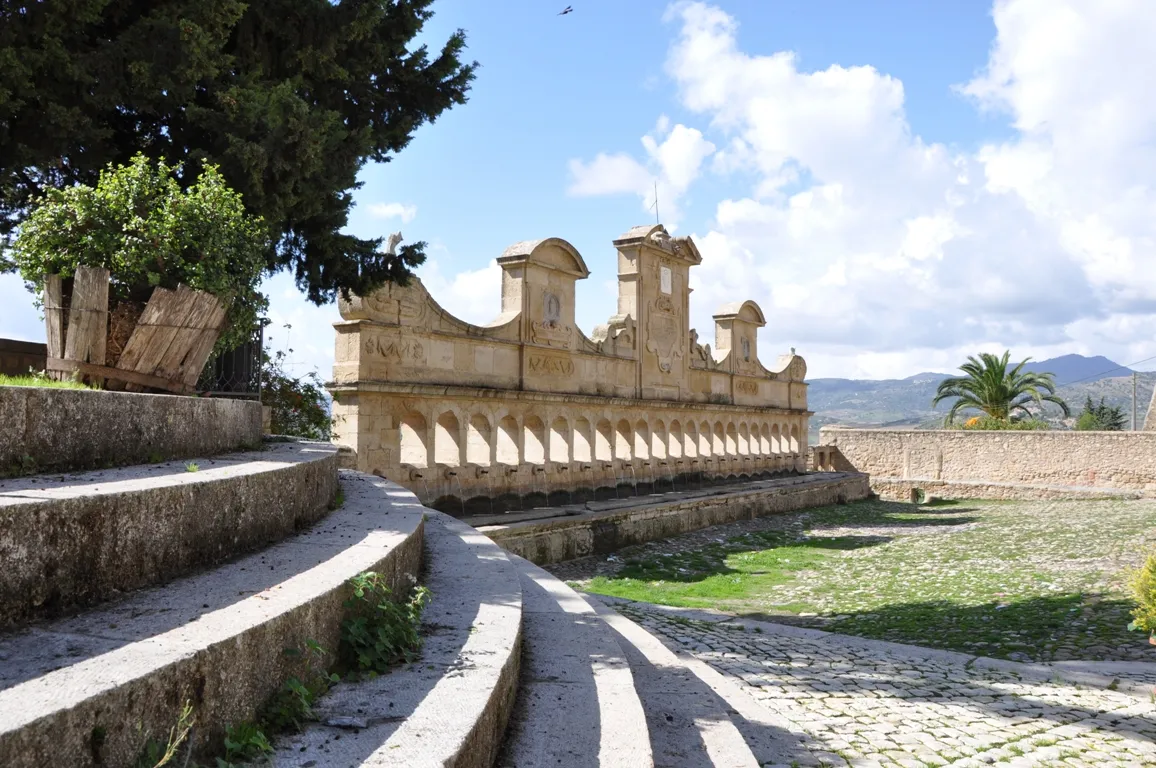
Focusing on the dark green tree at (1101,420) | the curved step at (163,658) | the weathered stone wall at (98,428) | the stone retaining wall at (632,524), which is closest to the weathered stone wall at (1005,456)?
the stone retaining wall at (632,524)

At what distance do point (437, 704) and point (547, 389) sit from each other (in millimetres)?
11529

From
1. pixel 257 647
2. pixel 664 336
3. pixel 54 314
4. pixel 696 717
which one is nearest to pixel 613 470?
pixel 664 336

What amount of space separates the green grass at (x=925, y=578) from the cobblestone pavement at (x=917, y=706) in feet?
3.61

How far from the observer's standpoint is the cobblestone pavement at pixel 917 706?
4.34 metres

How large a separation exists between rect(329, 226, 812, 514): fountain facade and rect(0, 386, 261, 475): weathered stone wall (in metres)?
6.06

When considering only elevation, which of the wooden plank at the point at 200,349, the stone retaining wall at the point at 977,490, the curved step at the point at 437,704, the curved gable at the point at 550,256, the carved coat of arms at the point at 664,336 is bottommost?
the stone retaining wall at the point at 977,490

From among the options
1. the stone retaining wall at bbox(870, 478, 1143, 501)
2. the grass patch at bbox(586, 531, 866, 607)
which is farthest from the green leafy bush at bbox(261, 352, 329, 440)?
the stone retaining wall at bbox(870, 478, 1143, 501)

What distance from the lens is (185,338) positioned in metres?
4.99

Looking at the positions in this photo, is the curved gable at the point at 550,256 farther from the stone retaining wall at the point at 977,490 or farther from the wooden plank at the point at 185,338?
the stone retaining wall at the point at 977,490

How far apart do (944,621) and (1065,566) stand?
188 inches

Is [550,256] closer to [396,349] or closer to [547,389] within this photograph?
[547,389]

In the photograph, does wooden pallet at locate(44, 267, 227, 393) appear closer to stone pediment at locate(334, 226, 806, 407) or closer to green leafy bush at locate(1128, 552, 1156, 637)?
stone pediment at locate(334, 226, 806, 407)

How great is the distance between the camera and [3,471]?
3.00 meters

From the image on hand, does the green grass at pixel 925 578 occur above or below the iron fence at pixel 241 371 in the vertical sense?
below
